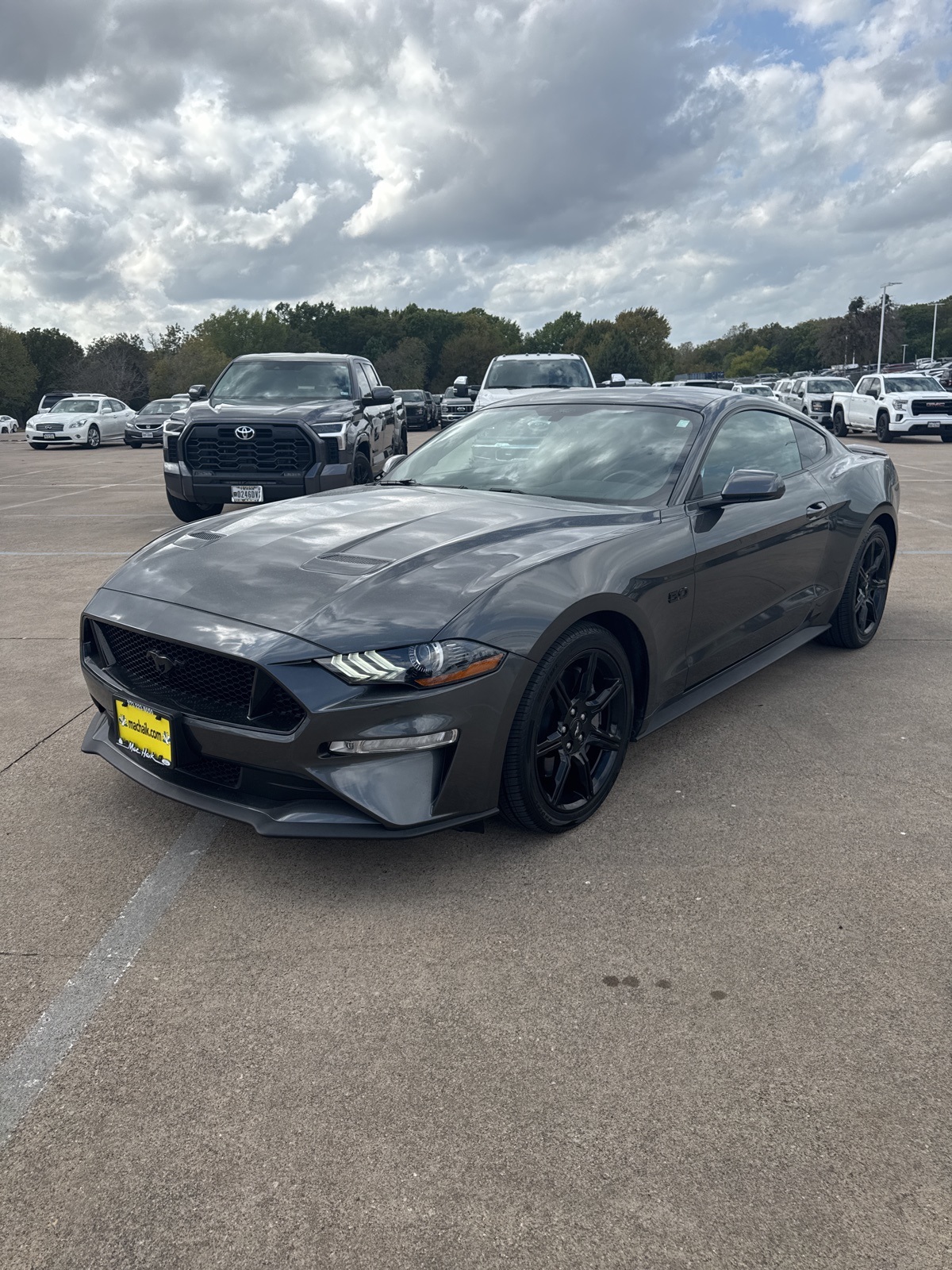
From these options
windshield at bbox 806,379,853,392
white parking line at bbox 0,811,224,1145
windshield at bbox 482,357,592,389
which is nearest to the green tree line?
windshield at bbox 806,379,853,392

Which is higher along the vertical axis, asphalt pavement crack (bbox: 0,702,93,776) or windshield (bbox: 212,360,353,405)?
windshield (bbox: 212,360,353,405)

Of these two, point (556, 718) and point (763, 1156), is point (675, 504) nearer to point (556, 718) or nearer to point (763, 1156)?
point (556, 718)

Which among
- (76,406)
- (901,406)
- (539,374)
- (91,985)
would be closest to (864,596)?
(91,985)

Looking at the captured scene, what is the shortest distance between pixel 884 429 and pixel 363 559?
998 inches

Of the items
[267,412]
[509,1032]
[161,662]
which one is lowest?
[509,1032]

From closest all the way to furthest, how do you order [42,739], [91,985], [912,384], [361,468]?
[91,985], [42,739], [361,468], [912,384]

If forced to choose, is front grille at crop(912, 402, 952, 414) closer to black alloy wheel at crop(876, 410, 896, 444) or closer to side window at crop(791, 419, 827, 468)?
black alloy wheel at crop(876, 410, 896, 444)

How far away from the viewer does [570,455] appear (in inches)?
170

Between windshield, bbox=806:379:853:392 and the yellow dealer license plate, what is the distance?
3119cm

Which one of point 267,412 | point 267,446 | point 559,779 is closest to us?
point 559,779

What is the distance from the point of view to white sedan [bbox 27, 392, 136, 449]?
28375 mm

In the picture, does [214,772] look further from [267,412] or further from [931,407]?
[931,407]

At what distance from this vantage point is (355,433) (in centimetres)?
994

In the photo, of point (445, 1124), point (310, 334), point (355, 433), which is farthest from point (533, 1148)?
point (310, 334)
